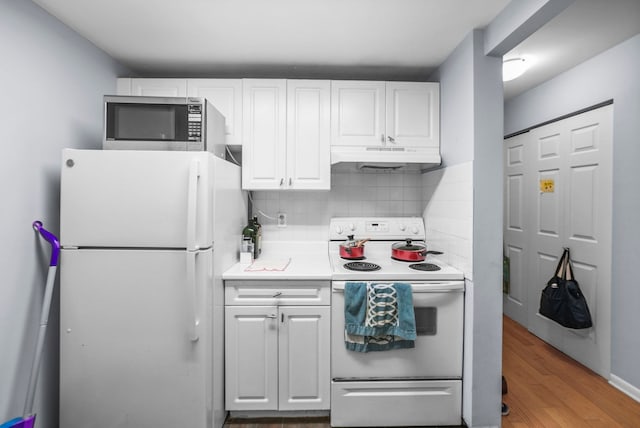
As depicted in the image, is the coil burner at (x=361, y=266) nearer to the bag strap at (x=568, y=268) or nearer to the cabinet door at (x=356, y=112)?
the cabinet door at (x=356, y=112)

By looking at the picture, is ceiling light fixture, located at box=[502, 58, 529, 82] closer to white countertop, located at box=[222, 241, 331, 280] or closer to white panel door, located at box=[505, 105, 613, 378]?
white panel door, located at box=[505, 105, 613, 378]

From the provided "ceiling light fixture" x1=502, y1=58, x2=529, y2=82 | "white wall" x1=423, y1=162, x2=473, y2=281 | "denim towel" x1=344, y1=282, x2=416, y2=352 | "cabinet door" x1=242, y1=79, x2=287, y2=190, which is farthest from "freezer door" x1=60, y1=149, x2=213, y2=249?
"ceiling light fixture" x1=502, y1=58, x2=529, y2=82

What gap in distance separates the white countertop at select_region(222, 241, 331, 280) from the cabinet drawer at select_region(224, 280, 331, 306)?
4 centimetres

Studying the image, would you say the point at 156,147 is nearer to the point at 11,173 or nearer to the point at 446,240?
the point at 11,173

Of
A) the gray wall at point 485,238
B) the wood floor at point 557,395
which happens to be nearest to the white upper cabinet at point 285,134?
the gray wall at point 485,238

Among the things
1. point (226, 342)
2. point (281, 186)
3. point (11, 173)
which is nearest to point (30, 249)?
point (11, 173)

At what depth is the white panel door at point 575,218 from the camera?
228 cm

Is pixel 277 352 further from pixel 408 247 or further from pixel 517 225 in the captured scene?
pixel 517 225

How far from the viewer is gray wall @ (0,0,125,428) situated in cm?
145

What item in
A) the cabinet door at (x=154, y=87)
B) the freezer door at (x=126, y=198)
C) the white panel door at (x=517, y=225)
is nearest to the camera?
the freezer door at (x=126, y=198)

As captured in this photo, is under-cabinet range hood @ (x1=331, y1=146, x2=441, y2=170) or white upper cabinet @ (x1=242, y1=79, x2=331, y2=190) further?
white upper cabinet @ (x1=242, y1=79, x2=331, y2=190)

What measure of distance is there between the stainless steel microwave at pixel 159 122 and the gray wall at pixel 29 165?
1.00 ft

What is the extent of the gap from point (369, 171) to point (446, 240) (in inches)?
32.7

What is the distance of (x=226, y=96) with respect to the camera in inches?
87.4
